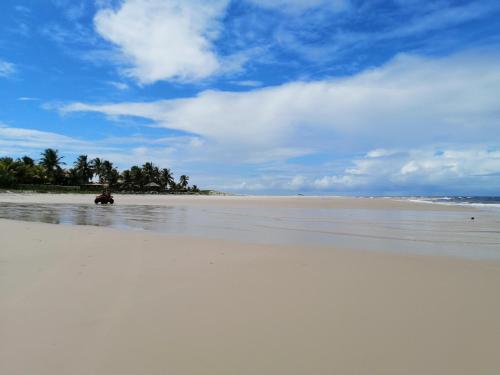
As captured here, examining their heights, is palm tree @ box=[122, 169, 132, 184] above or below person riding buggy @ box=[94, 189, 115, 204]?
above

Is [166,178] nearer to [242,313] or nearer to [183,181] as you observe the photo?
[183,181]

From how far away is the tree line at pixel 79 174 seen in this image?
72.3m

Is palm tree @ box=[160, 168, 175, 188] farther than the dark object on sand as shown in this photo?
Yes

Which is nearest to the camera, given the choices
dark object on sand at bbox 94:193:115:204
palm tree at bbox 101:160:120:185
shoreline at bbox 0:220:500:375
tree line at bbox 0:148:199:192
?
shoreline at bbox 0:220:500:375

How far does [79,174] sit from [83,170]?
1.75m

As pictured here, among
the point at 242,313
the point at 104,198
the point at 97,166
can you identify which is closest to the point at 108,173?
the point at 97,166

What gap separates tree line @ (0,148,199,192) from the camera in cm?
7231

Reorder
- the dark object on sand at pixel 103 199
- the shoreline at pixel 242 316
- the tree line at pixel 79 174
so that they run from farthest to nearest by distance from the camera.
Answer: the tree line at pixel 79 174 < the dark object on sand at pixel 103 199 < the shoreline at pixel 242 316

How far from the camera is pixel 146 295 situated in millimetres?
5203

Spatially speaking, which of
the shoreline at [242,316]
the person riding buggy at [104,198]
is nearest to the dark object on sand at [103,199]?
the person riding buggy at [104,198]

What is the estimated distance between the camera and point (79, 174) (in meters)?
89.1

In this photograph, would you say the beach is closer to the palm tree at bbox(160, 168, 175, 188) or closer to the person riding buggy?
the person riding buggy

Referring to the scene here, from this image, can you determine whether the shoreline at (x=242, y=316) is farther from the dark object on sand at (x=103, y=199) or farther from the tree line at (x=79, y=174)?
the tree line at (x=79, y=174)

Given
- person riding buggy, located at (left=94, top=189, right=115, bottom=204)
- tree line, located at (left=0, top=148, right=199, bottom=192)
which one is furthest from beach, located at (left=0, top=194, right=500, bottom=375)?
tree line, located at (left=0, top=148, right=199, bottom=192)
